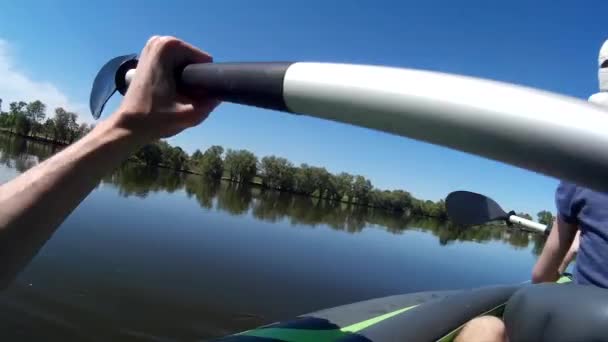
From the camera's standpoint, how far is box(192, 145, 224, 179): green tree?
271ft

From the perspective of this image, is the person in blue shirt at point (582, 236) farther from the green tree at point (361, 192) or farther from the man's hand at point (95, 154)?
the green tree at point (361, 192)

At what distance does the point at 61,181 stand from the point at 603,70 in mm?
1951

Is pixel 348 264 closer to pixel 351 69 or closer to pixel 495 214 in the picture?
pixel 495 214

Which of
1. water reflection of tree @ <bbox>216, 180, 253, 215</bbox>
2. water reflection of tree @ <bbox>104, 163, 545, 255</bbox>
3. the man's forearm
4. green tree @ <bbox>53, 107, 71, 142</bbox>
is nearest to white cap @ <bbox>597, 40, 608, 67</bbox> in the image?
the man's forearm

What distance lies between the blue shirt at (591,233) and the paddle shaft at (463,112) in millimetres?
1797

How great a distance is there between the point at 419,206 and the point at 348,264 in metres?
76.8

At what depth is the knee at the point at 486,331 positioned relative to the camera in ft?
7.18

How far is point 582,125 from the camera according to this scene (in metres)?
0.46

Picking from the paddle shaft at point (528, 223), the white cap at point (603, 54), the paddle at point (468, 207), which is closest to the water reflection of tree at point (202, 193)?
the paddle shaft at point (528, 223)

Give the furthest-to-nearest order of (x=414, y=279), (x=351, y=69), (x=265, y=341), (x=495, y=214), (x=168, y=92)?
(x=414, y=279) < (x=495, y=214) < (x=265, y=341) < (x=168, y=92) < (x=351, y=69)

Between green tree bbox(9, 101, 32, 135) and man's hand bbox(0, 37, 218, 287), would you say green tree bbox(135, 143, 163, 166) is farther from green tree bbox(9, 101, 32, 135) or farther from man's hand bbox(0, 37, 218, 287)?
man's hand bbox(0, 37, 218, 287)

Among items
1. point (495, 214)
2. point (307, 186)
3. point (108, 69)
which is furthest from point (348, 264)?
point (307, 186)

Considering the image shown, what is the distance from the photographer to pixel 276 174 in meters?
86.5

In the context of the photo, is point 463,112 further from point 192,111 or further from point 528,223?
point 528,223
